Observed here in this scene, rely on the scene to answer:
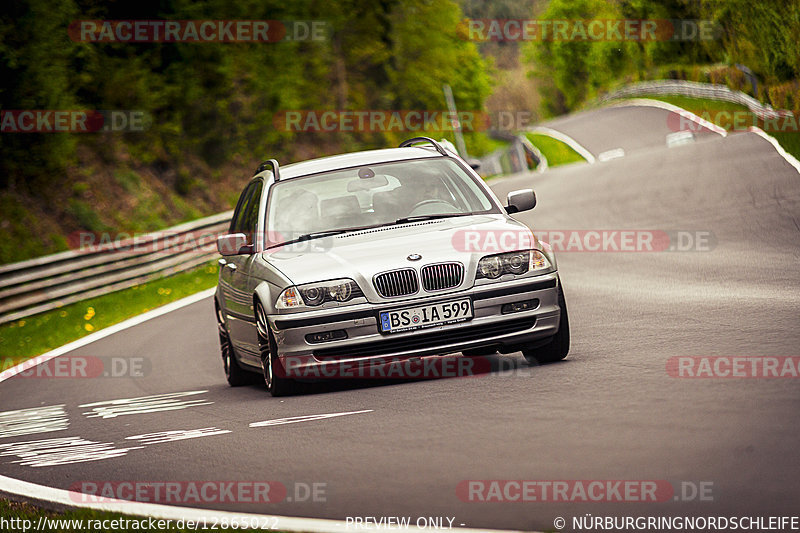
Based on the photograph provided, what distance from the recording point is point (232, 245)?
9.46 m

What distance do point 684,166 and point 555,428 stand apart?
2184cm

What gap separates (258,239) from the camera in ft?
30.9

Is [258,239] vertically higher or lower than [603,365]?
higher

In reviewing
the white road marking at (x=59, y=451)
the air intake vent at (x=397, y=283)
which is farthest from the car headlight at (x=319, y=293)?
the white road marking at (x=59, y=451)

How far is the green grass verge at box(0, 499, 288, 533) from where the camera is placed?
5.23 meters

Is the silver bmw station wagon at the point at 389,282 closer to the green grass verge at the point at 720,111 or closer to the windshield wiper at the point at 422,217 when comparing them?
the windshield wiper at the point at 422,217

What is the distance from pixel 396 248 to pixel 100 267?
47.4ft

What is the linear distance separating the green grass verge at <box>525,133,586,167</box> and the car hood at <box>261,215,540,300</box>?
5282 centimetres

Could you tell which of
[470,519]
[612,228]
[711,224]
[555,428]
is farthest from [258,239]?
[612,228]

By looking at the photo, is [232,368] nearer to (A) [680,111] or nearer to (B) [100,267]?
(B) [100,267]

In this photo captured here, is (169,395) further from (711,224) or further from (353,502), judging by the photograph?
(711,224)

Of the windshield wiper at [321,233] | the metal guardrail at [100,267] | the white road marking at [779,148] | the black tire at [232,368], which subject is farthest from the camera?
the white road marking at [779,148]

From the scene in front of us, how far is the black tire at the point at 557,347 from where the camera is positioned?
335 inches

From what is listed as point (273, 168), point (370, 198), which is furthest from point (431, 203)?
point (273, 168)
